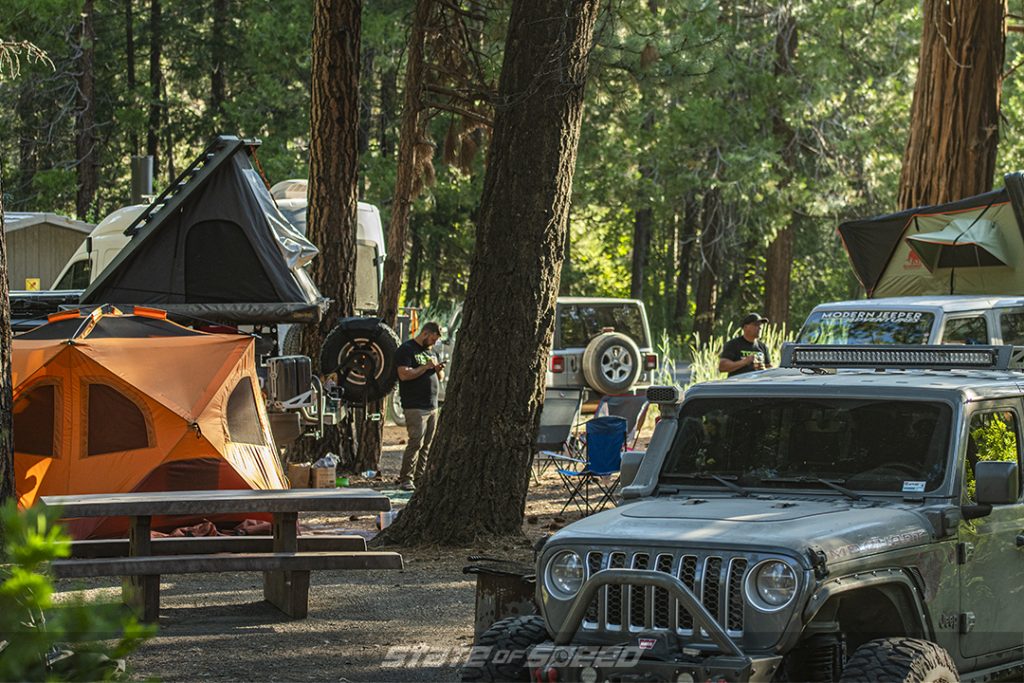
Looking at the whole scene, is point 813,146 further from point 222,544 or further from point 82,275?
point 222,544

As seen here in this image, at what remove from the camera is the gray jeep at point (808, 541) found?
5.16 meters

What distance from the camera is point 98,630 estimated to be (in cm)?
248

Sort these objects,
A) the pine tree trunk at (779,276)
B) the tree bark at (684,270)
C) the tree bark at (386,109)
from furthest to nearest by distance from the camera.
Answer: the tree bark at (684,270) → the tree bark at (386,109) → the pine tree trunk at (779,276)

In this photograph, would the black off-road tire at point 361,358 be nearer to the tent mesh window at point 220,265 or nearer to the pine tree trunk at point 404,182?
the tent mesh window at point 220,265

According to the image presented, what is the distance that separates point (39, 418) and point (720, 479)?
22.6ft

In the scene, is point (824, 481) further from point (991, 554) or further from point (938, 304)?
point (938, 304)

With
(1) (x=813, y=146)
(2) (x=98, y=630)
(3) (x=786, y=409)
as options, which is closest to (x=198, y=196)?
(3) (x=786, y=409)

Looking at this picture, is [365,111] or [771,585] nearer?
[771,585]

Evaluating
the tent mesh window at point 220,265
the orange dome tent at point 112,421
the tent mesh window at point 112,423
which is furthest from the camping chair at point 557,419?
the tent mesh window at point 112,423

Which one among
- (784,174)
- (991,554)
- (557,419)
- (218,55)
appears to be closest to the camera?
(991,554)

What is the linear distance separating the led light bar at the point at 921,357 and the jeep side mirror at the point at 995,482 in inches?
48.8

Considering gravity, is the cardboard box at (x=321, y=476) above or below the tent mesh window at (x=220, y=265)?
below

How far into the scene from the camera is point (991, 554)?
6270mm

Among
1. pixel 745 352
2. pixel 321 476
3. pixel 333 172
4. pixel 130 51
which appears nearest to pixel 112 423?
pixel 321 476
